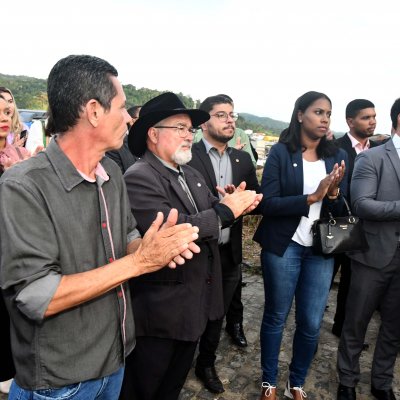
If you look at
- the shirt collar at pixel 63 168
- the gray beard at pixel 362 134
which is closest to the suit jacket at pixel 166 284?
the shirt collar at pixel 63 168

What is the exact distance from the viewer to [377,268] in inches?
109

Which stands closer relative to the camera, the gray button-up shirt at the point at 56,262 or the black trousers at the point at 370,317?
the gray button-up shirt at the point at 56,262

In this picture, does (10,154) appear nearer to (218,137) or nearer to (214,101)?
(218,137)

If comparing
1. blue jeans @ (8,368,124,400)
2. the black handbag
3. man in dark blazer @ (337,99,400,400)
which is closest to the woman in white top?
the black handbag

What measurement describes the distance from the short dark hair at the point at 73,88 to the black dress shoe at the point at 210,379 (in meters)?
2.57

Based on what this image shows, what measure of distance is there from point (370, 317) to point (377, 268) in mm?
472

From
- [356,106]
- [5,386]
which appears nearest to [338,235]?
[356,106]

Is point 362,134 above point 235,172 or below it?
above

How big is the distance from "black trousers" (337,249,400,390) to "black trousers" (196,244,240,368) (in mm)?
1054

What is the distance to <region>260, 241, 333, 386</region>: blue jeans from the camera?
110 inches

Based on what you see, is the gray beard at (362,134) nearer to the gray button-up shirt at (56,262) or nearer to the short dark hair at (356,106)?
the short dark hair at (356,106)

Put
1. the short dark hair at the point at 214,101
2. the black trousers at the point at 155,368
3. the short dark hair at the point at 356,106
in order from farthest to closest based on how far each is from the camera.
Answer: the short dark hair at the point at 356,106 < the short dark hair at the point at 214,101 < the black trousers at the point at 155,368

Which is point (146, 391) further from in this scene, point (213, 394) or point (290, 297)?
point (290, 297)

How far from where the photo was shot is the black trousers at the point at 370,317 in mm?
2834
